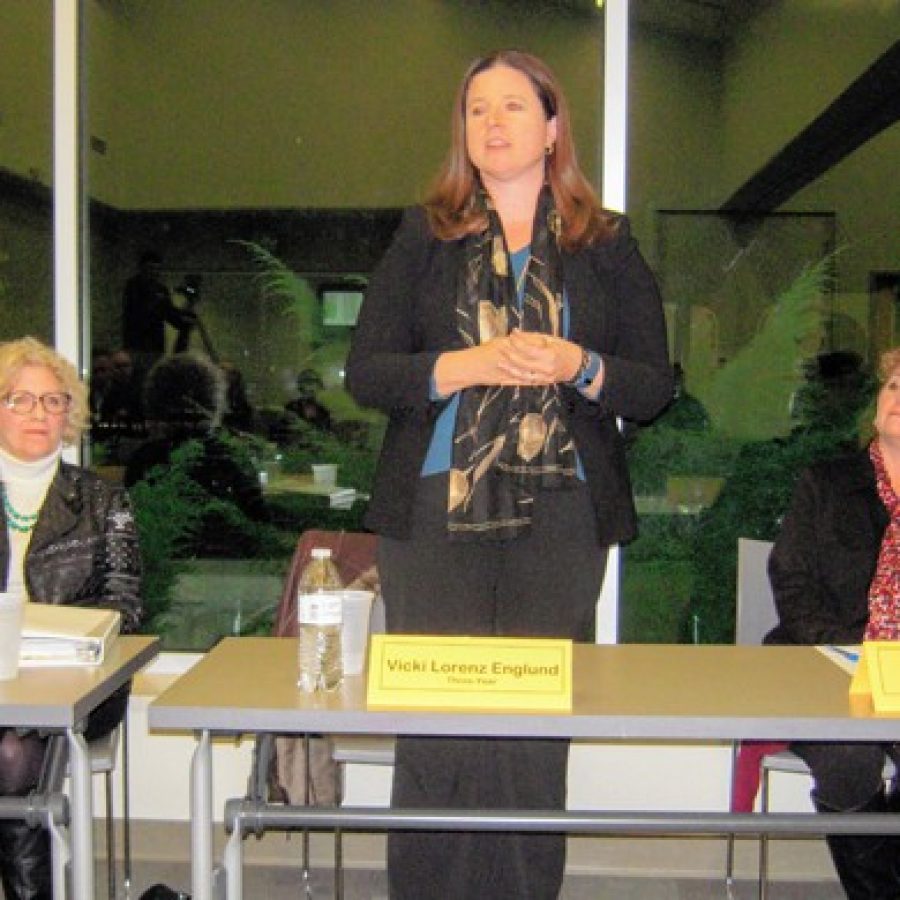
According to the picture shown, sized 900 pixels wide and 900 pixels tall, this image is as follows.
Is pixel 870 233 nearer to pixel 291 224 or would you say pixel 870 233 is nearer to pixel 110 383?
pixel 291 224

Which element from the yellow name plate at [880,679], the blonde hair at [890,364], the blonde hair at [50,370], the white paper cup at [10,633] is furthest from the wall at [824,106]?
the white paper cup at [10,633]

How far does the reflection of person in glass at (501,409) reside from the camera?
1704 millimetres

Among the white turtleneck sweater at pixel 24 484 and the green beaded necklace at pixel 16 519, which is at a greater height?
the white turtleneck sweater at pixel 24 484

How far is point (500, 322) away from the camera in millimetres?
1758

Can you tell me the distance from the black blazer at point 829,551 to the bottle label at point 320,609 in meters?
1.11

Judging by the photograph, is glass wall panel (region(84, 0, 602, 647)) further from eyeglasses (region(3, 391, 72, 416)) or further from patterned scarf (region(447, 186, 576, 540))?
patterned scarf (region(447, 186, 576, 540))

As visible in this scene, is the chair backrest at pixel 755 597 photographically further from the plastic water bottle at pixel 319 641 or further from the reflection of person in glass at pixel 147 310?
the reflection of person in glass at pixel 147 310

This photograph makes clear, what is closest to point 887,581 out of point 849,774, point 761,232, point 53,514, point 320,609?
point 849,774

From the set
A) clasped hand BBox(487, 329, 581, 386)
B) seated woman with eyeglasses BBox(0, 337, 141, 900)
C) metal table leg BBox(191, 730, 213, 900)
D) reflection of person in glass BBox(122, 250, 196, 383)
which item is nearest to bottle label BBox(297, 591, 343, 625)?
metal table leg BBox(191, 730, 213, 900)

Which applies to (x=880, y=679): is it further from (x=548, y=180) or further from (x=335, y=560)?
(x=335, y=560)

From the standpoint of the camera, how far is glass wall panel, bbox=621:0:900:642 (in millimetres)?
3350

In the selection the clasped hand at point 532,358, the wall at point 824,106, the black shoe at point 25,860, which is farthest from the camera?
the wall at point 824,106

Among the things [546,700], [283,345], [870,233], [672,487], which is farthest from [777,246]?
[546,700]

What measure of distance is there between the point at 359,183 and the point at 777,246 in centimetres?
123
